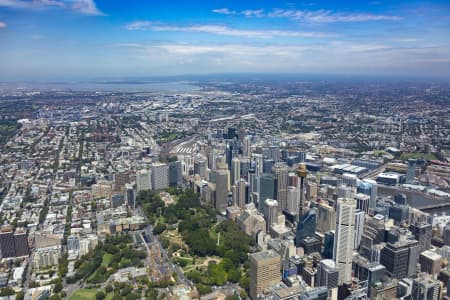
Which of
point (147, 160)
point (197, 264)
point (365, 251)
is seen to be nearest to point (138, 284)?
point (197, 264)

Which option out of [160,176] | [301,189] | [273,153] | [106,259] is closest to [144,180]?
[160,176]

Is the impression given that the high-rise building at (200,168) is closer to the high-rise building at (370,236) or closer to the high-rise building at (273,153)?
the high-rise building at (273,153)

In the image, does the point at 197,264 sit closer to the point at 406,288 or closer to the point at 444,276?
the point at 406,288

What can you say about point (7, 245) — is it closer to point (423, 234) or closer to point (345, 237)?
point (345, 237)

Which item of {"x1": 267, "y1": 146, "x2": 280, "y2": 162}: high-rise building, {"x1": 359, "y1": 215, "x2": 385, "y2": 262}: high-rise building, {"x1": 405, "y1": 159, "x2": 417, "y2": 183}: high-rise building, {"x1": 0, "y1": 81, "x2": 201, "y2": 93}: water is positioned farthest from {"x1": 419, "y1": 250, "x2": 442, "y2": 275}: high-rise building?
{"x1": 0, "y1": 81, "x2": 201, "y2": 93}: water

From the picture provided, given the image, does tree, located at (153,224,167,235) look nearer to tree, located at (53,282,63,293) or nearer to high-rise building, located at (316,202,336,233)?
tree, located at (53,282,63,293)
